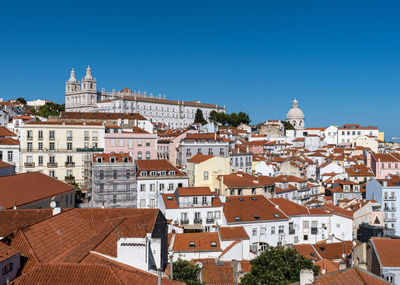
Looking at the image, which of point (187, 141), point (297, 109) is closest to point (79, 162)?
point (187, 141)

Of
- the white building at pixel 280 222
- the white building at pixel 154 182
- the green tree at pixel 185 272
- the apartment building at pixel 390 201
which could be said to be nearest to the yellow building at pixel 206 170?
the white building at pixel 154 182

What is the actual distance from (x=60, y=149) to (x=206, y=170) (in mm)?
21418

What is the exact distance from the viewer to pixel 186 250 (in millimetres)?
31094

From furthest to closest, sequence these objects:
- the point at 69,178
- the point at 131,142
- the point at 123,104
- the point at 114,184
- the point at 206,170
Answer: the point at 123,104 → the point at 131,142 → the point at 69,178 → the point at 206,170 → the point at 114,184

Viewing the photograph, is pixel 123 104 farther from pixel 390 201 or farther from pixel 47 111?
pixel 390 201

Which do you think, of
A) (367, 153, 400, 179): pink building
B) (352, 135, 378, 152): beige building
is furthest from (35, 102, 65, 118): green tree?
(352, 135, 378, 152): beige building

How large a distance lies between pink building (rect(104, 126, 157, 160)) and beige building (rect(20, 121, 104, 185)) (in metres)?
1.39

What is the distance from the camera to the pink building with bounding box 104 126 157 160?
5775 centimetres

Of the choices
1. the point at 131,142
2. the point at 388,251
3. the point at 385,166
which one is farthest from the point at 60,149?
the point at 385,166

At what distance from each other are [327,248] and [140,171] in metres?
22.6

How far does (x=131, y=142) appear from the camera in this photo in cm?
5878

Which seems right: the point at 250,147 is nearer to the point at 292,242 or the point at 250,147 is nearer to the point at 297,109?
the point at 292,242

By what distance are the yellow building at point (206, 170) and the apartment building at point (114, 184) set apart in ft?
29.3

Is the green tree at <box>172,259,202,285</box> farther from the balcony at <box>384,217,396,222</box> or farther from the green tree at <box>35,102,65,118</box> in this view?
the green tree at <box>35,102,65,118</box>
